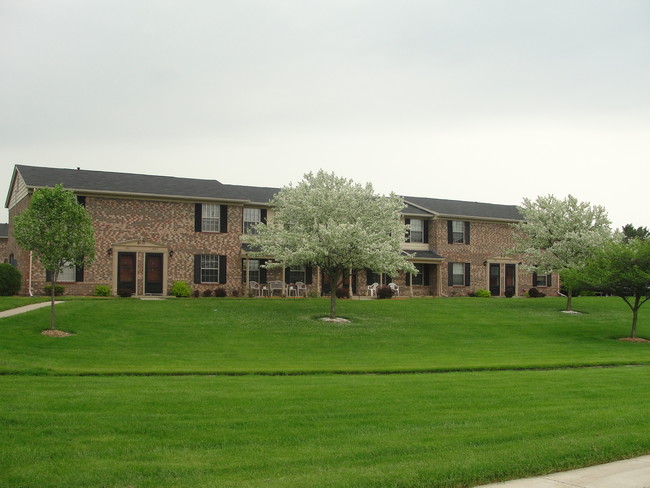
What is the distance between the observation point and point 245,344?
22656 millimetres

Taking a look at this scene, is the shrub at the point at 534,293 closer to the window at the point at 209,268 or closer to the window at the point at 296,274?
the window at the point at 296,274

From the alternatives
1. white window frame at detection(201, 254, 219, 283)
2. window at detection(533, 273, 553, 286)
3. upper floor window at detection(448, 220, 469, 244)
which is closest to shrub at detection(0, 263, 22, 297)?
white window frame at detection(201, 254, 219, 283)

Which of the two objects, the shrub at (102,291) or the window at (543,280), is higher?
the window at (543,280)

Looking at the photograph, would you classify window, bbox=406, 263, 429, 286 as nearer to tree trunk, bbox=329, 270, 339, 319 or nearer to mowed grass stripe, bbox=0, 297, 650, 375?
mowed grass stripe, bbox=0, 297, 650, 375

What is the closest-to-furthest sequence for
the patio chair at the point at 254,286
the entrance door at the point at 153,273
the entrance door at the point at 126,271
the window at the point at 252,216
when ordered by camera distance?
the entrance door at the point at 126,271 → the entrance door at the point at 153,273 → the patio chair at the point at 254,286 → the window at the point at 252,216

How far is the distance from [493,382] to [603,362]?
7.45 meters

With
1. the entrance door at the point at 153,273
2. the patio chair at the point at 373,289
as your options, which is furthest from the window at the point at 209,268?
the patio chair at the point at 373,289

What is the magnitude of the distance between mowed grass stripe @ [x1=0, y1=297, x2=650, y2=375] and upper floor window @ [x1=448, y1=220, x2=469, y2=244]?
33.3 feet

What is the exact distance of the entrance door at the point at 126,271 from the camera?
34.8m

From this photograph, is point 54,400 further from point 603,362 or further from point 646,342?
point 646,342

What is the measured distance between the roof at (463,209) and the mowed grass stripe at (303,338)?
10.8 metres

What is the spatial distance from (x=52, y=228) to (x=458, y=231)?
93.6 feet

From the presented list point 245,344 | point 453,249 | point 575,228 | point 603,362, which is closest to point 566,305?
point 575,228

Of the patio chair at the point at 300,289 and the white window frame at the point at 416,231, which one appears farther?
the white window frame at the point at 416,231
